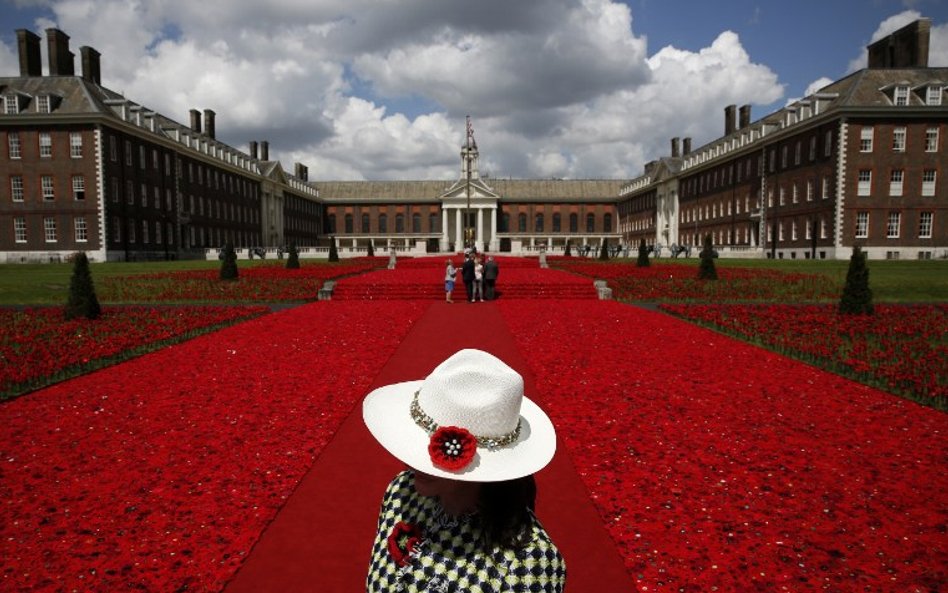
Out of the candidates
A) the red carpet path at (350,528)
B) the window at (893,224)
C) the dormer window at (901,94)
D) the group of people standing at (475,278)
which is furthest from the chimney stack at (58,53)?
the window at (893,224)

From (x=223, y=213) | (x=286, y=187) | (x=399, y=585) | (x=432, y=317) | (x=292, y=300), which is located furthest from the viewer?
(x=286, y=187)

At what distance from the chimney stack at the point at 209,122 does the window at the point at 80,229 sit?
1014 inches

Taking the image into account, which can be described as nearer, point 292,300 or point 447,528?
point 447,528

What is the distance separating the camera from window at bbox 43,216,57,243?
154 feet

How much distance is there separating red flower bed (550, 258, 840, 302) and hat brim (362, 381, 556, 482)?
798 inches

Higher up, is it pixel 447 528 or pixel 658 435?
pixel 447 528

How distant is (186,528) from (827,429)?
6308 millimetres

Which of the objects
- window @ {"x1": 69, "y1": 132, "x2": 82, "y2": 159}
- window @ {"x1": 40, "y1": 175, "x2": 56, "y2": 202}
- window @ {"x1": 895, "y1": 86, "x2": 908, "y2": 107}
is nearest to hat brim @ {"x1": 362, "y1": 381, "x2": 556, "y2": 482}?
window @ {"x1": 69, "y1": 132, "x2": 82, "y2": 159}

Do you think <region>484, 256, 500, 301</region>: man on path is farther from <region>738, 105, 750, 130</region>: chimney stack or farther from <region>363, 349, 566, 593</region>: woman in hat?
<region>738, 105, 750, 130</region>: chimney stack

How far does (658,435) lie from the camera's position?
639 cm

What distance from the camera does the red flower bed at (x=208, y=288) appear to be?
21.4m

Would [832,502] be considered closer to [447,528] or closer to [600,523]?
[600,523]

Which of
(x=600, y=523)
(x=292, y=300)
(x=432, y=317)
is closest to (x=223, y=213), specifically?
(x=292, y=300)

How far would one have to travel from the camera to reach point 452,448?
1.68 meters
